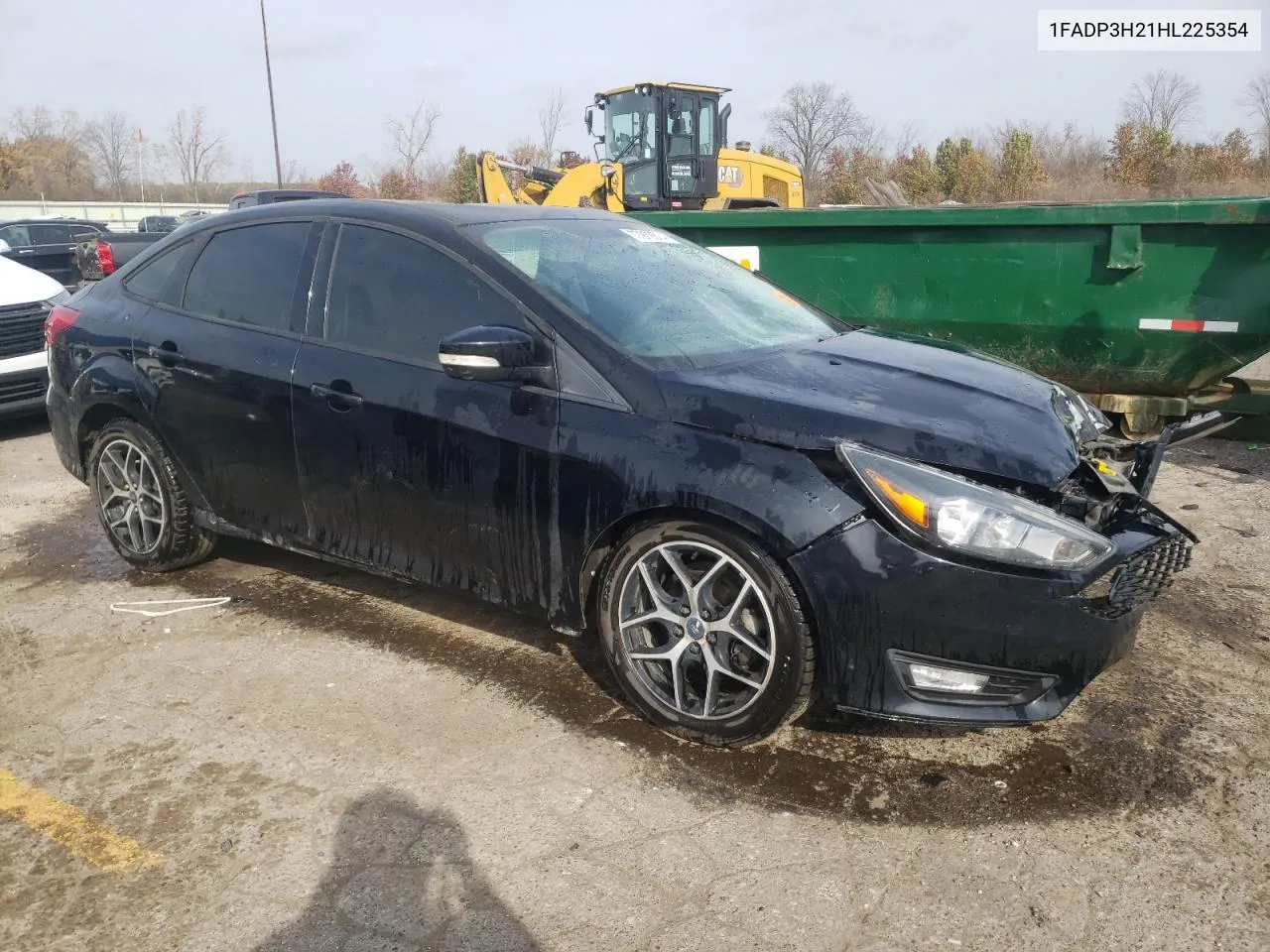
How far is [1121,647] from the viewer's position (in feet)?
9.60

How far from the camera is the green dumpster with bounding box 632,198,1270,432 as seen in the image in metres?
6.06

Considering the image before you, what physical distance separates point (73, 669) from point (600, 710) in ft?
6.75

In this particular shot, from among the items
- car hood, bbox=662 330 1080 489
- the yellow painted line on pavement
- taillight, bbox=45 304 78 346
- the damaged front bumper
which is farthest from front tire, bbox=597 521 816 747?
taillight, bbox=45 304 78 346

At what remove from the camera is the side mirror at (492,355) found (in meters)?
3.27

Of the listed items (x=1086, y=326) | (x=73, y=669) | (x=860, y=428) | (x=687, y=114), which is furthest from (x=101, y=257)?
(x=860, y=428)

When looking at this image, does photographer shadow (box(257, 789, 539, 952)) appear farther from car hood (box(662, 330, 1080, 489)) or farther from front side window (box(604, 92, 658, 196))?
front side window (box(604, 92, 658, 196))

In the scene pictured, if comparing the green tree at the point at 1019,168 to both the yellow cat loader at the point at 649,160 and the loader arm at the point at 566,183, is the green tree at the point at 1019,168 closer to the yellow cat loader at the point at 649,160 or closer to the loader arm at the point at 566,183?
the yellow cat loader at the point at 649,160

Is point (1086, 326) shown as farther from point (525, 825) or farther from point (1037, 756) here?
point (525, 825)

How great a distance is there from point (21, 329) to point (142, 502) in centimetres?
410

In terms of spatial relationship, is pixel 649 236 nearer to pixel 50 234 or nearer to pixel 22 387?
pixel 22 387

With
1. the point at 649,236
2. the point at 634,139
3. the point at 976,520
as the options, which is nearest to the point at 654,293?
the point at 649,236

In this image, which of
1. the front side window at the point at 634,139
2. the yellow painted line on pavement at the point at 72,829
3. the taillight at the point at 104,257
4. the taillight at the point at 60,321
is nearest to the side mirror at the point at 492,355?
the yellow painted line on pavement at the point at 72,829

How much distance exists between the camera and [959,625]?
282 cm

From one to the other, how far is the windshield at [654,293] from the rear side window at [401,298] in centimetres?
18
